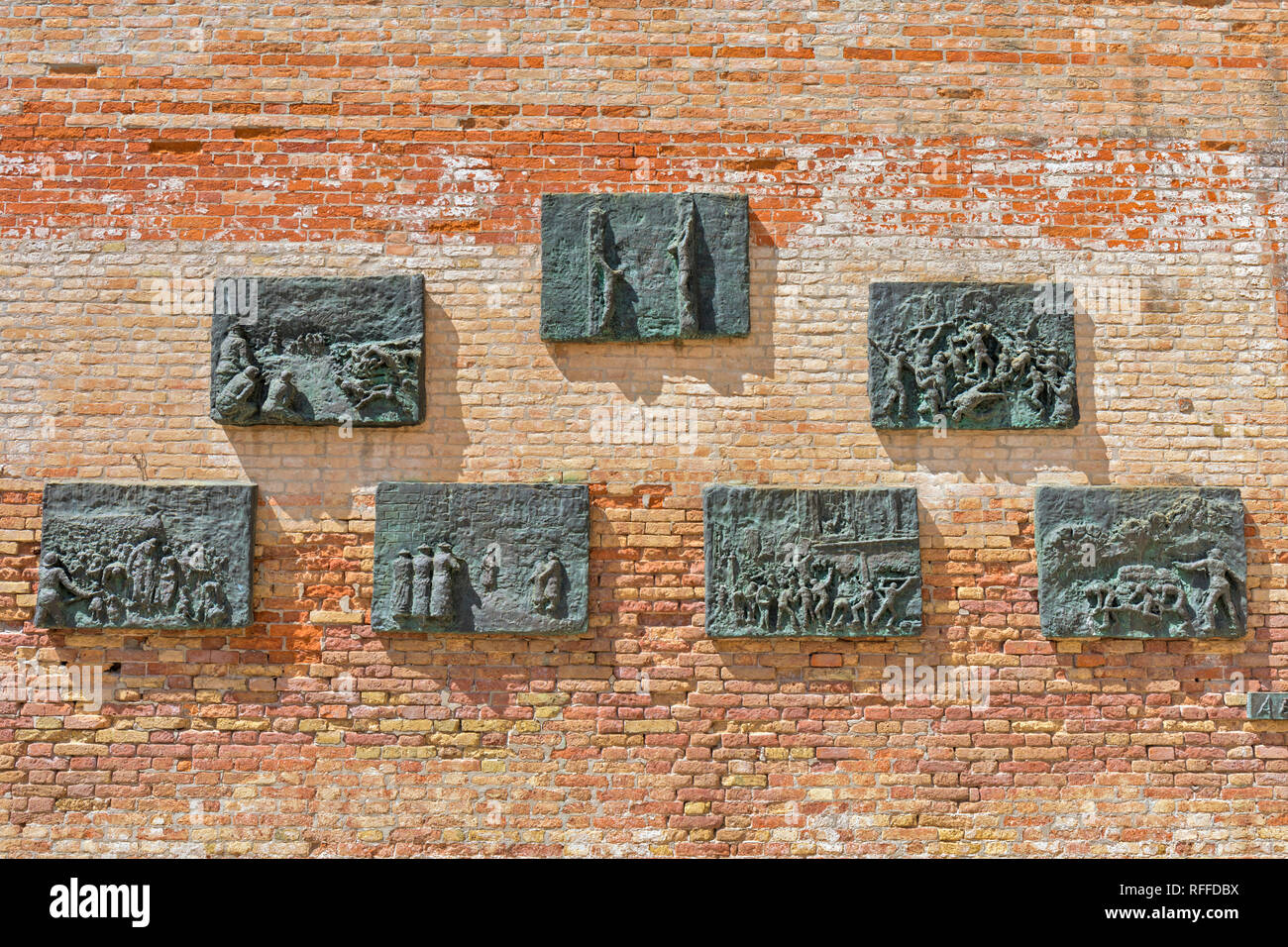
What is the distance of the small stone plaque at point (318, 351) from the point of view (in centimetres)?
543

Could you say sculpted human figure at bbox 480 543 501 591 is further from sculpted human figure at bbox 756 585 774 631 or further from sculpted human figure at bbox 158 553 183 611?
sculpted human figure at bbox 158 553 183 611

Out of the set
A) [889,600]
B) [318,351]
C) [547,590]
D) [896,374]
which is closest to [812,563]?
[889,600]

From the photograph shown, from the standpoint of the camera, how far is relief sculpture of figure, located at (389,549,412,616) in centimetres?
531

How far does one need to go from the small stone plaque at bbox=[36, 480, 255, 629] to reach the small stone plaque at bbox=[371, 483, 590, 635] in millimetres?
719

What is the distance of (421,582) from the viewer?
5.32 meters

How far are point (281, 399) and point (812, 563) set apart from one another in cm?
277

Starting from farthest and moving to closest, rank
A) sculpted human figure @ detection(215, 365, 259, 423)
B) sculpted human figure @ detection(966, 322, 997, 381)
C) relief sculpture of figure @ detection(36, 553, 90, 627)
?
sculpted human figure @ detection(966, 322, 997, 381) → sculpted human figure @ detection(215, 365, 259, 423) → relief sculpture of figure @ detection(36, 553, 90, 627)

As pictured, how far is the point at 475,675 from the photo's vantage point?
17.6 ft

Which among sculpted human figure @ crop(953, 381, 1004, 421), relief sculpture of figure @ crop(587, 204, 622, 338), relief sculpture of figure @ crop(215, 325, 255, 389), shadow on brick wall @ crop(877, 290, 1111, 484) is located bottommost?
shadow on brick wall @ crop(877, 290, 1111, 484)

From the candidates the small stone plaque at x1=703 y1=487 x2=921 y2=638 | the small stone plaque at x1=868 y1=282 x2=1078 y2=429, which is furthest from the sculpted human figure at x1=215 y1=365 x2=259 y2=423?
the small stone plaque at x1=868 y1=282 x2=1078 y2=429

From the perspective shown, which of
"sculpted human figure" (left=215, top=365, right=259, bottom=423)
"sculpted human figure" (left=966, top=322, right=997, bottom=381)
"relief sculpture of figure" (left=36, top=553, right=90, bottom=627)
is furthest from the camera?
"sculpted human figure" (left=966, top=322, right=997, bottom=381)

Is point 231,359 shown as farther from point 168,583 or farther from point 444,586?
point 444,586

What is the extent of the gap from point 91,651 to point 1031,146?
215 inches

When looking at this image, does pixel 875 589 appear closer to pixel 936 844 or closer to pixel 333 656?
pixel 936 844
